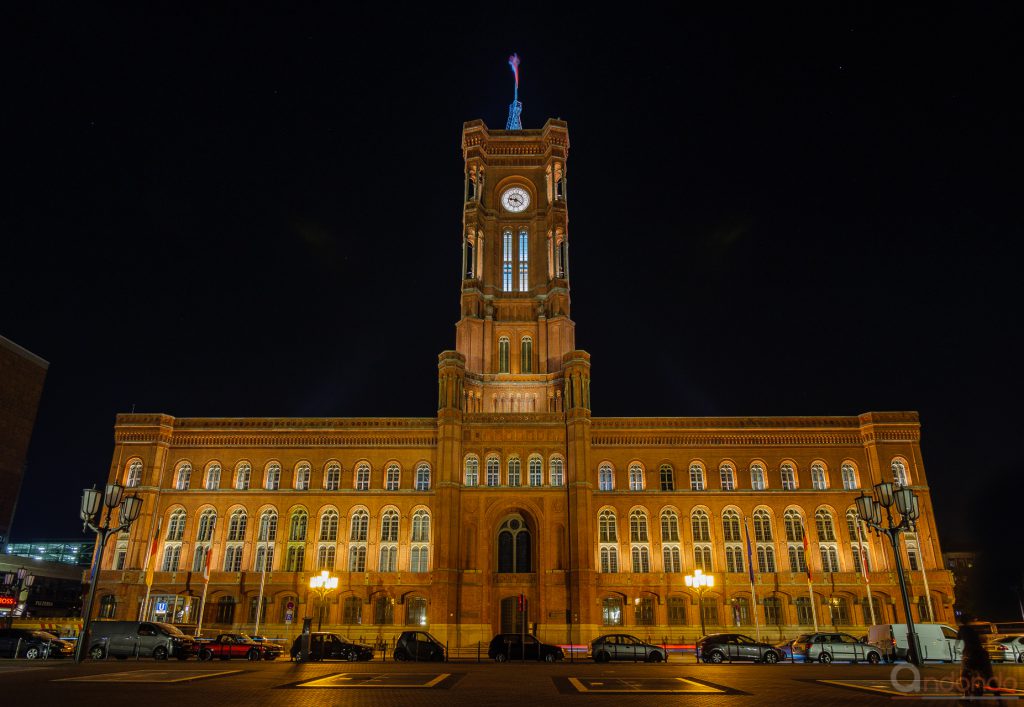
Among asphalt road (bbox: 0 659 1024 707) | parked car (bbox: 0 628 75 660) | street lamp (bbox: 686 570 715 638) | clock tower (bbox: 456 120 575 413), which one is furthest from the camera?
clock tower (bbox: 456 120 575 413)

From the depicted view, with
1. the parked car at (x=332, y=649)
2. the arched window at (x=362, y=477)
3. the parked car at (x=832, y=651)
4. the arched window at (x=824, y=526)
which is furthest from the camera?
the arched window at (x=362, y=477)

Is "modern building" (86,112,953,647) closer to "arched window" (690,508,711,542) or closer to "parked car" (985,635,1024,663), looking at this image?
"arched window" (690,508,711,542)

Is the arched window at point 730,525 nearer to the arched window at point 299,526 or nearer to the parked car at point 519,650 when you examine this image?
the parked car at point 519,650

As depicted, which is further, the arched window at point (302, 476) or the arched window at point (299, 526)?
the arched window at point (302, 476)

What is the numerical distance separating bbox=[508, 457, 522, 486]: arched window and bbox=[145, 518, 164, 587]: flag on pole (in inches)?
946

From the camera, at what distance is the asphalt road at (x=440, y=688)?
12961 mm

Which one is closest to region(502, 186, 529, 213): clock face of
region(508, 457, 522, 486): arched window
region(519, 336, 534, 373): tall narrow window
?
region(519, 336, 534, 373): tall narrow window

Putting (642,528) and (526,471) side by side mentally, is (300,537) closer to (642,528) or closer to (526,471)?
(526,471)

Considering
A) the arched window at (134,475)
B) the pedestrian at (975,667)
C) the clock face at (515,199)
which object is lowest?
the pedestrian at (975,667)

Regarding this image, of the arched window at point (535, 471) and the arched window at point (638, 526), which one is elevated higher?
the arched window at point (535, 471)

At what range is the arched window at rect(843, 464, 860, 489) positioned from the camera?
50375mm

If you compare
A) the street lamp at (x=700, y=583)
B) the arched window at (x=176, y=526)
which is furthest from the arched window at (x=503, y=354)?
the arched window at (x=176, y=526)

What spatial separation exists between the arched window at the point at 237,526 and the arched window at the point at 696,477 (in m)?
32.0

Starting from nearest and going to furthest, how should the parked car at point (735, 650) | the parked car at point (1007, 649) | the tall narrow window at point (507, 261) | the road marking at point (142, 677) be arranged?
the road marking at point (142, 677) → the parked car at point (1007, 649) → the parked car at point (735, 650) → the tall narrow window at point (507, 261)
